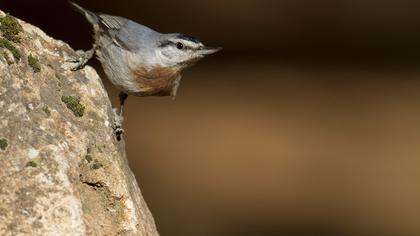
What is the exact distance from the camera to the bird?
4.29 metres

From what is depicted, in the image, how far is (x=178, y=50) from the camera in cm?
441

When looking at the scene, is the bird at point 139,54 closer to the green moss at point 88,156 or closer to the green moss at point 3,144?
the green moss at point 88,156

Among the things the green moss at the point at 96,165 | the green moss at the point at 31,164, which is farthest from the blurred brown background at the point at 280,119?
the green moss at the point at 31,164

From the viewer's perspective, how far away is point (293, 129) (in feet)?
25.1

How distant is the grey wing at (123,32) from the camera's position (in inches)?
170

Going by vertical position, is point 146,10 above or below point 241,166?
above

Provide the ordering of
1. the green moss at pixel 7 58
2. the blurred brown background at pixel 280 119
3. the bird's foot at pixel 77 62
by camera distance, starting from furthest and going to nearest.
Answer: the blurred brown background at pixel 280 119 < the bird's foot at pixel 77 62 < the green moss at pixel 7 58

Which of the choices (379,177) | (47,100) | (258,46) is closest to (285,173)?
(379,177)

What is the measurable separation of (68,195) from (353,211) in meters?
4.64

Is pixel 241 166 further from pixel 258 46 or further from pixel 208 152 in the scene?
pixel 258 46

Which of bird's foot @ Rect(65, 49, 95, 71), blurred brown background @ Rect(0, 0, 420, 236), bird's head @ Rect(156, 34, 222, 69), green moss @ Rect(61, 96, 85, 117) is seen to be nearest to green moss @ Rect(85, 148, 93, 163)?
green moss @ Rect(61, 96, 85, 117)

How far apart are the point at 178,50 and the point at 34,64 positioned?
1.41 meters

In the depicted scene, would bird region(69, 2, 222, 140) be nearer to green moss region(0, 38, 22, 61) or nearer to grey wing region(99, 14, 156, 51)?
grey wing region(99, 14, 156, 51)

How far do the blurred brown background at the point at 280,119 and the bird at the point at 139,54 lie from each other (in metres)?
2.33
